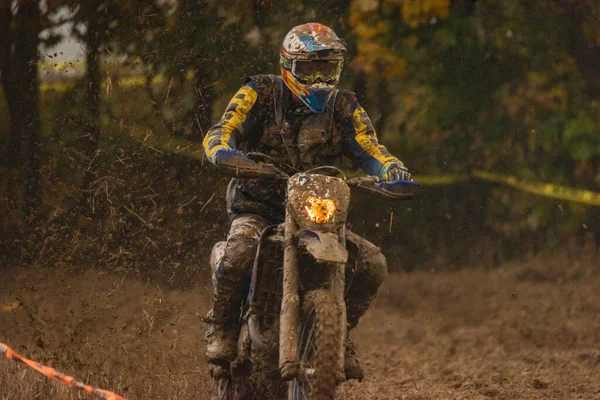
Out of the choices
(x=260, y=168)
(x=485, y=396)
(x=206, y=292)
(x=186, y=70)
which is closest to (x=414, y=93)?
(x=186, y=70)

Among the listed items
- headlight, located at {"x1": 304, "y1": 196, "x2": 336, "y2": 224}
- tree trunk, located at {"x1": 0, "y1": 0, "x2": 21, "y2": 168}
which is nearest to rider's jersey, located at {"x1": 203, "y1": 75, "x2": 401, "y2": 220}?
headlight, located at {"x1": 304, "y1": 196, "x2": 336, "y2": 224}

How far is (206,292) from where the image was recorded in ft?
29.5

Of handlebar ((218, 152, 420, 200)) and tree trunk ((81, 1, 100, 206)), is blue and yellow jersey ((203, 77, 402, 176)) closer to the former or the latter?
handlebar ((218, 152, 420, 200))

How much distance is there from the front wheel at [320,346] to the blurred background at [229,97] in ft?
12.3

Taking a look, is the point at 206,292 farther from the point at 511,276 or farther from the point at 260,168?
the point at 511,276

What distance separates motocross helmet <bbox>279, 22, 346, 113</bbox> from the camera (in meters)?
5.95

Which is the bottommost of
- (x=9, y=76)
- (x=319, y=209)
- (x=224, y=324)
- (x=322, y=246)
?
(x=224, y=324)

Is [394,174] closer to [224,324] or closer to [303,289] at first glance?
[303,289]

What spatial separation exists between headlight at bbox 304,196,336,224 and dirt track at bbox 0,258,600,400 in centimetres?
237

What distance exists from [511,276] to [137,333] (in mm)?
5107

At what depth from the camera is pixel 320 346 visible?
5047mm

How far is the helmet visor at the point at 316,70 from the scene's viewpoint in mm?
5992

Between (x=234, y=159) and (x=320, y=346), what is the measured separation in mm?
1087

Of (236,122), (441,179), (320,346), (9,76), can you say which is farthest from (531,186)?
(320,346)
